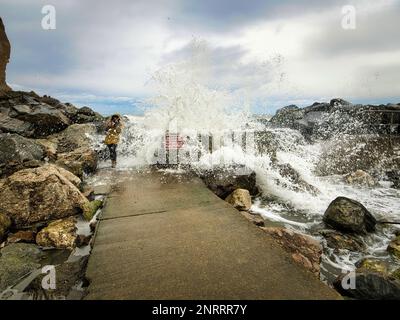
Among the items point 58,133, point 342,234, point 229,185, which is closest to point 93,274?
point 229,185

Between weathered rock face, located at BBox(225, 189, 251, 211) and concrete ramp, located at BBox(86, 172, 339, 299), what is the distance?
960mm

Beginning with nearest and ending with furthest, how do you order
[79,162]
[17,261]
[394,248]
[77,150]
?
[17,261] → [394,248] → [79,162] → [77,150]

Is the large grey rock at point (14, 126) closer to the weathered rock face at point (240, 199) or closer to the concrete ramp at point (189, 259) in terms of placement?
the concrete ramp at point (189, 259)

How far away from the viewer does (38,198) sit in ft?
12.8

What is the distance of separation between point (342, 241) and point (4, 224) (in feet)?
15.4

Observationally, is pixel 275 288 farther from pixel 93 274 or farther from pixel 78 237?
pixel 78 237

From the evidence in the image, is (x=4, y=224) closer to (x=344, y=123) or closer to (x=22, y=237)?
(x=22, y=237)

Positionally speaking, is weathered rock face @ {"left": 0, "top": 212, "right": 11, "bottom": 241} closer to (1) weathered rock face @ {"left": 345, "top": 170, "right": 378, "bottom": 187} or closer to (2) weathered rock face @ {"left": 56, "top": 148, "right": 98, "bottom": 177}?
(2) weathered rock face @ {"left": 56, "top": 148, "right": 98, "bottom": 177}

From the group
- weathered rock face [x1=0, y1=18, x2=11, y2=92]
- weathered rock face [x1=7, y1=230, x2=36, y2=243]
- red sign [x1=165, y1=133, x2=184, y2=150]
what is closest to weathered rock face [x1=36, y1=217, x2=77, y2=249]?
weathered rock face [x1=7, y1=230, x2=36, y2=243]

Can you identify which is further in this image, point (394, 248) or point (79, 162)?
point (79, 162)

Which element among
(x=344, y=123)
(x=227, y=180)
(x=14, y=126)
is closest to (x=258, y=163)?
(x=227, y=180)

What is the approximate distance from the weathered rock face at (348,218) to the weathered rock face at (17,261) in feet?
14.2

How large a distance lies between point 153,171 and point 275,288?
467cm

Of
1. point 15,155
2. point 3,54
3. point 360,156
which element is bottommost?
point 360,156
